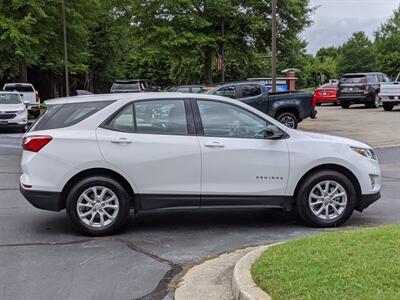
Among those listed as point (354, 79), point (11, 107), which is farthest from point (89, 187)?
point (354, 79)

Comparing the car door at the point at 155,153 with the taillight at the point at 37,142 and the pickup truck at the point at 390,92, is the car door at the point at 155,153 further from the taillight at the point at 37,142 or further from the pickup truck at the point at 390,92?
the pickup truck at the point at 390,92

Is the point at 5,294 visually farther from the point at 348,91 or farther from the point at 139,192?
the point at 348,91

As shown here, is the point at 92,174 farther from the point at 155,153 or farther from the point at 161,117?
the point at 161,117

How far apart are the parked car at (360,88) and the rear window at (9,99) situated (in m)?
17.8

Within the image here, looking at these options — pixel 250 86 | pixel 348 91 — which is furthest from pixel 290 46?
pixel 250 86

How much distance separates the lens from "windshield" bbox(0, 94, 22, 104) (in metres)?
22.4

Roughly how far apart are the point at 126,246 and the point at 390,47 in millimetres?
57642

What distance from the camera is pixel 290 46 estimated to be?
32.1 meters

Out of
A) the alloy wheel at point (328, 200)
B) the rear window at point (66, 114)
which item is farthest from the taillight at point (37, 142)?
the alloy wheel at point (328, 200)

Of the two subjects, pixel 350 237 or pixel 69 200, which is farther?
pixel 69 200

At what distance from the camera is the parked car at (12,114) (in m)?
21.3

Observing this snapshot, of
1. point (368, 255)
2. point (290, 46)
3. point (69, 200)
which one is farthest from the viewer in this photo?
point (290, 46)

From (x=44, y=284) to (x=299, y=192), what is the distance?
11.0 feet

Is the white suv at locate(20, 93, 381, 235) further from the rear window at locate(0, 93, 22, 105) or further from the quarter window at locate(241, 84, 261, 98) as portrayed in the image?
the rear window at locate(0, 93, 22, 105)
